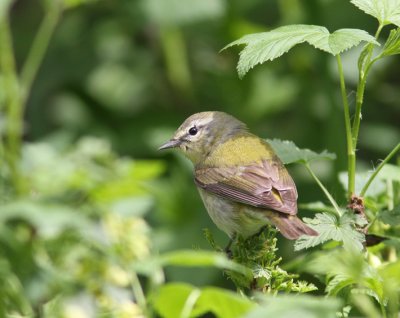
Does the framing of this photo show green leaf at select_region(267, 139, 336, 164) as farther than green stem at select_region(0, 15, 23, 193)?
No

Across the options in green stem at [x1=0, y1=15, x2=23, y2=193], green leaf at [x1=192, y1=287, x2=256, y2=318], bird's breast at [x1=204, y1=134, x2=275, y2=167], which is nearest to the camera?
green leaf at [x1=192, y1=287, x2=256, y2=318]

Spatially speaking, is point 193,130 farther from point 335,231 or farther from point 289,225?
point 335,231

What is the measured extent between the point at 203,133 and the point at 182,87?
222 centimetres

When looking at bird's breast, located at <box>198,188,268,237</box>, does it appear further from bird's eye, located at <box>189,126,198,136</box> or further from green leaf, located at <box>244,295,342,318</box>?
green leaf, located at <box>244,295,342,318</box>

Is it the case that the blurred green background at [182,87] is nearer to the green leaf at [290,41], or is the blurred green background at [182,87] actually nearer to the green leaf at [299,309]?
the green leaf at [290,41]

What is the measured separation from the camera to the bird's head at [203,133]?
12.7ft

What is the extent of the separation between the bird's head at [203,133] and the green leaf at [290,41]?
180cm

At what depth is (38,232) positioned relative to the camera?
3115 millimetres

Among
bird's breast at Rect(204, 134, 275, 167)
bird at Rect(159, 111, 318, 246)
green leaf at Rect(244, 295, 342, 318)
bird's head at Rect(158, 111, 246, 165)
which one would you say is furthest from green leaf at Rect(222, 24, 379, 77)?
bird's head at Rect(158, 111, 246, 165)

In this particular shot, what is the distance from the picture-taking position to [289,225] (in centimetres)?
259

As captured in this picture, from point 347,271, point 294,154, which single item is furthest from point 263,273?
point 347,271

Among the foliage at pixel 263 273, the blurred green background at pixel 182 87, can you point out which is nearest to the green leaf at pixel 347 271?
the foliage at pixel 263 273

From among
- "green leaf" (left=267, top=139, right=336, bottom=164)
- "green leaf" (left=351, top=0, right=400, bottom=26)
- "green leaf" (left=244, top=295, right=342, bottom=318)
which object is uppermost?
"green leaf" (left=351, top=0, right=400, bottom=26)

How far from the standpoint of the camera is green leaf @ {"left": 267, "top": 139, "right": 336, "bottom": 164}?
2213mm
